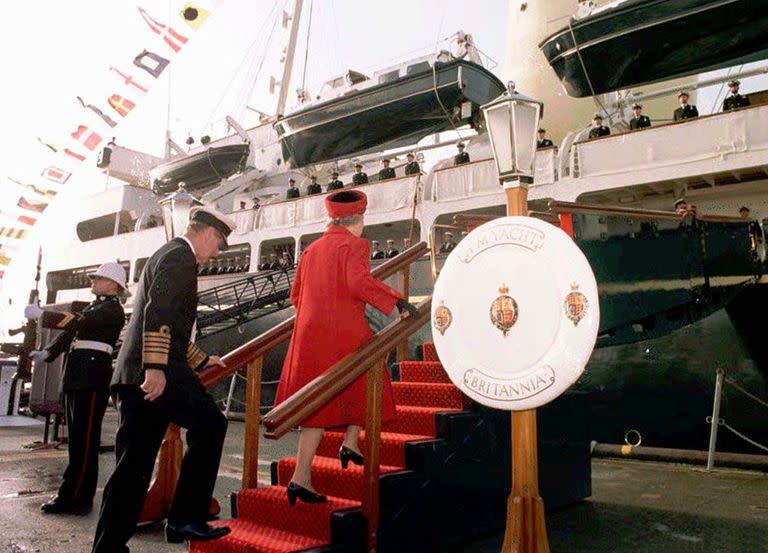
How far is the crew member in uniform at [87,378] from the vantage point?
4367mm

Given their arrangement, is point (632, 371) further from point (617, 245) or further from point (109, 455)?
point (109, 455)

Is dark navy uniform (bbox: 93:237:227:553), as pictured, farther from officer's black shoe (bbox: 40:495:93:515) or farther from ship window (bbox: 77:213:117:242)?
ship window (bbox: 77:213:117:242)

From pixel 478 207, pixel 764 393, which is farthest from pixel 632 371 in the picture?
pixel 478 207

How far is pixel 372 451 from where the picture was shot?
3012 millimetres

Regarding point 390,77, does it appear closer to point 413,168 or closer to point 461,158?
point 413,168

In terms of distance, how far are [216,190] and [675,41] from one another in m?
15.5

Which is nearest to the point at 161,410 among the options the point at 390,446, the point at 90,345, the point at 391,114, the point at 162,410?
the point at 162,410

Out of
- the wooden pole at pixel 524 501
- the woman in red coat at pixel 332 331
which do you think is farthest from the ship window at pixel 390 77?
the wooden pole at pixel 524 501

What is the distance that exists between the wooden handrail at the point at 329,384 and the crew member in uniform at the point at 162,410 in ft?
1.17

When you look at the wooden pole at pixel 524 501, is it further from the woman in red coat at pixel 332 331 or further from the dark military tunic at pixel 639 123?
the dark military tunic at pixel 639 123

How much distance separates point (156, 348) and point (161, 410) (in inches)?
13.2

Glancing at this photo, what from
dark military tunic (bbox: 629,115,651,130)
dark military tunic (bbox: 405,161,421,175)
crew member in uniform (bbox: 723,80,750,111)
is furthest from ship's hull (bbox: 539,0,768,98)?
dark military tunic (bbox: 405,161,421,175)

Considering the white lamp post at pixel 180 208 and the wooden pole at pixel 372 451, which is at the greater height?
the white lamp post at pixel 180 208

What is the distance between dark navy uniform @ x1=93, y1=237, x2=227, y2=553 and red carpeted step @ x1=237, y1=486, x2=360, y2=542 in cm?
54
